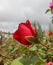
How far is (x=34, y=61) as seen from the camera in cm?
111

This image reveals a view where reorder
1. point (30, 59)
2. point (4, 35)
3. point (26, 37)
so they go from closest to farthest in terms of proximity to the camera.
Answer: point (26, 37), point (30, 59), point (4, 35)

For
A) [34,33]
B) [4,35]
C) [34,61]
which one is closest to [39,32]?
[34,33]

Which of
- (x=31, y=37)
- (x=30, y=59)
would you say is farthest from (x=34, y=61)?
(x=31, y=37)

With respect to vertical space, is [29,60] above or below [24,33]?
below

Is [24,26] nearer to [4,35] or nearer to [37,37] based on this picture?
[37,37]

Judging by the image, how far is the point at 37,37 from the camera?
3.40ft

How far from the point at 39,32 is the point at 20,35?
0.07 meters

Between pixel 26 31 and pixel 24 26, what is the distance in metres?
0.04

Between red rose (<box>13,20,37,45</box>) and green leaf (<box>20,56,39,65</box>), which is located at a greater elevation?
red rose (<box>13,20,37,45</box>)

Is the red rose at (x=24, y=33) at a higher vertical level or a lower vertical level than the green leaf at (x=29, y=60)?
higher

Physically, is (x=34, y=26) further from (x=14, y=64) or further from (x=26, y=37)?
(x=14, y=64)

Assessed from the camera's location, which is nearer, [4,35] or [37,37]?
[37,37]

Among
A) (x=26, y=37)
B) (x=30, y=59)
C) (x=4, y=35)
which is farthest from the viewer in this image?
(x=4, y=35)

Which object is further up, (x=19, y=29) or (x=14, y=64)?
(x=19, y=29)
